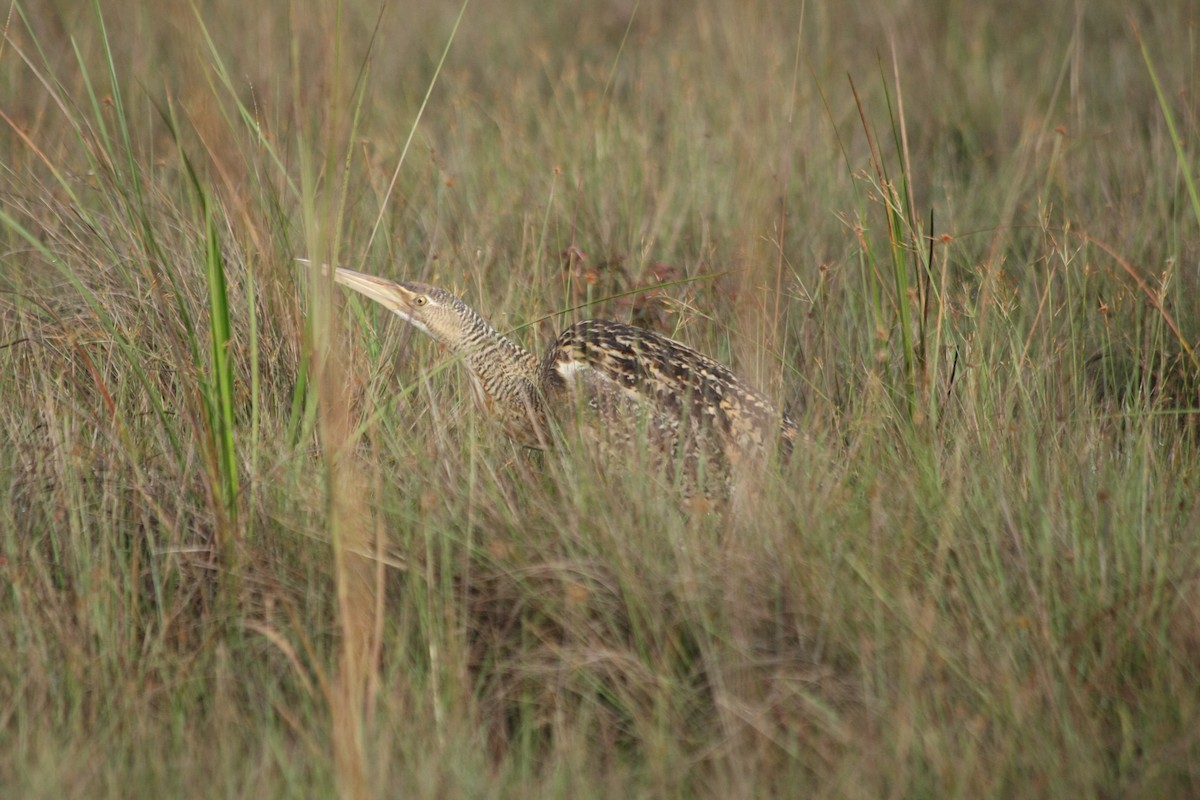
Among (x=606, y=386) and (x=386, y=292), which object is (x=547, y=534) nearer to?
(x=606, y=386)

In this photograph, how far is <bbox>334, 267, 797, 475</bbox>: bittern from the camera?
13.4 ft

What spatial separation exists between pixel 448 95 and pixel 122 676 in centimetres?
497

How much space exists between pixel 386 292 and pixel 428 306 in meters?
0.14

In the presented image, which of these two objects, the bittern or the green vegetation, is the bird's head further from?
the green vegetation

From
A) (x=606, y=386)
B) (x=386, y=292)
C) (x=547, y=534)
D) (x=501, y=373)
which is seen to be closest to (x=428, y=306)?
(x=386, y=292)

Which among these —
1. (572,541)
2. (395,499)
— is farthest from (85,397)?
(572,541)

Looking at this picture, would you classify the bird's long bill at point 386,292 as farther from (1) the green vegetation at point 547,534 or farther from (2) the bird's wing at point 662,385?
(2) the bird's wing at point 662,385

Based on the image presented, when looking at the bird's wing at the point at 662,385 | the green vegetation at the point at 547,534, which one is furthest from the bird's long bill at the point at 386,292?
the bird's wing at the point at 662,385

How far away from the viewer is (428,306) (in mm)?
4445

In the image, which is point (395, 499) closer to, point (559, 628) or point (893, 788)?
point (559, 628)

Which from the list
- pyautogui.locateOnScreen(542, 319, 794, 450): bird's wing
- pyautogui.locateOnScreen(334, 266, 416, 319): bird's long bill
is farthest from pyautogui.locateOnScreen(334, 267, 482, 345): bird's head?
pyautogui.locateOnScreen(542, 319, 794, 450): bird's wing

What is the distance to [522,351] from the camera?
4.59 metres

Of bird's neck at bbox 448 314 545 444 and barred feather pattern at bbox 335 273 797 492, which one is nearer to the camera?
barred feather pattern at bbox 335 273 797 492

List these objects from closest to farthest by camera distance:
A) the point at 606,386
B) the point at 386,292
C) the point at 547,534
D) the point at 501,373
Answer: the point at 547,534, the point at 606,386, the point at 386,292, the point at 501,373
